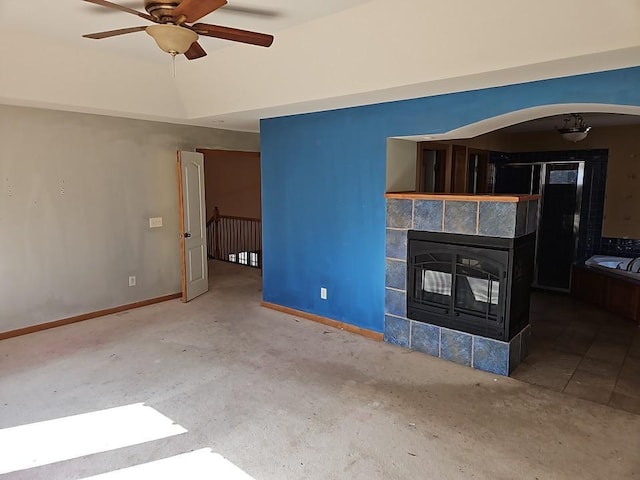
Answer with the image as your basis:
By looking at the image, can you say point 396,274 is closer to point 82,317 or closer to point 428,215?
point 428,215

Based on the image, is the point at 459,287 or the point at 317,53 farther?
the point at 459,287

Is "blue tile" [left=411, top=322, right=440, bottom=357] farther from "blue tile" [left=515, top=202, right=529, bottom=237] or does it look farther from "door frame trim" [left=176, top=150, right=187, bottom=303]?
"door frame trim" [left=176, top=150, right=187, bottom=303]

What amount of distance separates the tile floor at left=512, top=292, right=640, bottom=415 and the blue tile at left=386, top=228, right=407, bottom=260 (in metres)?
1.44

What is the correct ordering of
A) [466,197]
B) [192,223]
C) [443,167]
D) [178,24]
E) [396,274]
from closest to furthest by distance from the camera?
[178,24] < [466,197] < [396,274] < [443,167] < [192,223]

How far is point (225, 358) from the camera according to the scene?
396 cm

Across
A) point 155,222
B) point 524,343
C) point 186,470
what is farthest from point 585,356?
point 155,222

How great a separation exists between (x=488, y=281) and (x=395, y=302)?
37.6 inches

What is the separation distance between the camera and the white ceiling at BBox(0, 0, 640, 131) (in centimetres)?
251

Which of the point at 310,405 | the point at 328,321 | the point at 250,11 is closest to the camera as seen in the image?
the point at 250,11

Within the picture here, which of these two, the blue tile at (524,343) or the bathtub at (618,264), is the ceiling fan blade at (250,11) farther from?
the bathtub at (618,264)

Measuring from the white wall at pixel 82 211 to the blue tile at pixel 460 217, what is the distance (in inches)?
145

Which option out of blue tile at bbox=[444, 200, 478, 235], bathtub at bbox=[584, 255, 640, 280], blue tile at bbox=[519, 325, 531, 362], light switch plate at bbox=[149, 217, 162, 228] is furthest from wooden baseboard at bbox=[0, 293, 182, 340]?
bathtub at bbox=[584, 255, 640, 280]

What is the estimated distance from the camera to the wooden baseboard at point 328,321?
4.48 metres

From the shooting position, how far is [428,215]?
3.98m
